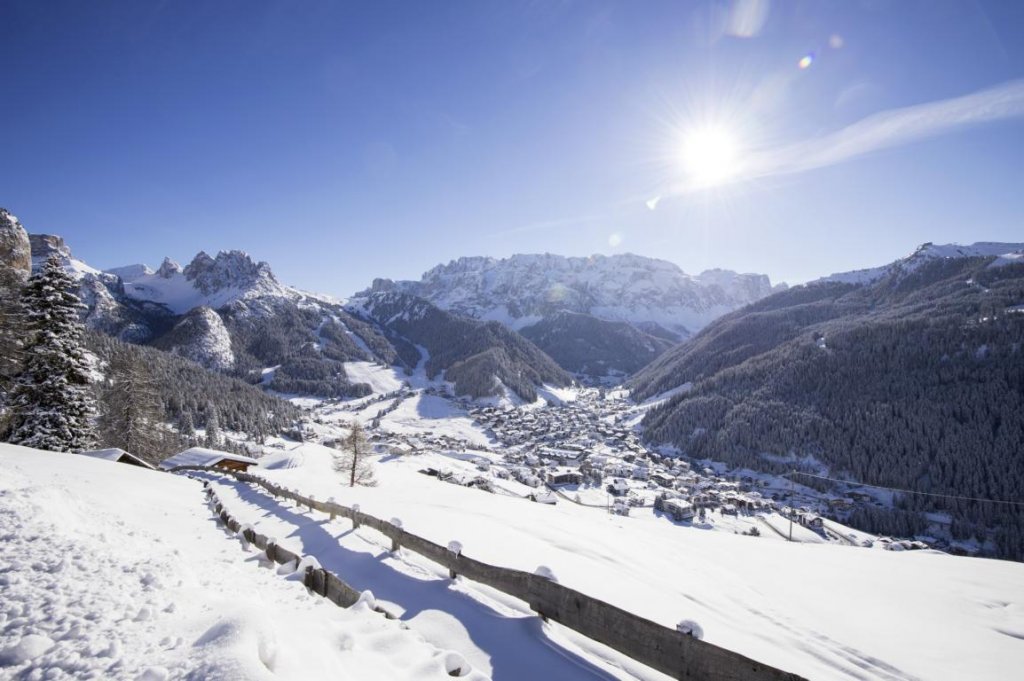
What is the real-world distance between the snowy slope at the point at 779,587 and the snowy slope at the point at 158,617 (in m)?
1.59

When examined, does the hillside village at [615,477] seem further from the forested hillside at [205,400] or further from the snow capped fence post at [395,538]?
the snow capped fence post at [395,538]

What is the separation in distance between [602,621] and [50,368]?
34973mm

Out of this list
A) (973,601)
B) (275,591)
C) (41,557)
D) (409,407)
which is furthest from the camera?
(409,407)

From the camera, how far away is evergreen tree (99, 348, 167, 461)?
3556 cm

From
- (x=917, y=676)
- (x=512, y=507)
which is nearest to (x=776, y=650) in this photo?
(x=917, y=676)

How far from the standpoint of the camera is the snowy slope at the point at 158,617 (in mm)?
3529

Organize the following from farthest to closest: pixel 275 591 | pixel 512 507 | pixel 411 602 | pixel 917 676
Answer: pixel 512 507, pixel 917 676, pixel 411 602, pixel 275 591

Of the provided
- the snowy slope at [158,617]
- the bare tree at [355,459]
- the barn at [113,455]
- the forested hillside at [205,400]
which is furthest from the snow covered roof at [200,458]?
the forested hillside at [205,400]

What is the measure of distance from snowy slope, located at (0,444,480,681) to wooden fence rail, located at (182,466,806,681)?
341 mm

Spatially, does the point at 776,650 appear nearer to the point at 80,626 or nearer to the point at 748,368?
the point at 80,626

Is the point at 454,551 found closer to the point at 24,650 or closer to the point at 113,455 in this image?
the point at 24,650

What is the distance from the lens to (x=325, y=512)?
1402 cm

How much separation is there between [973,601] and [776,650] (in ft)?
29.7

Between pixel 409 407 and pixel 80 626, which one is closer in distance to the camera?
pixel 80 626
